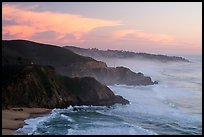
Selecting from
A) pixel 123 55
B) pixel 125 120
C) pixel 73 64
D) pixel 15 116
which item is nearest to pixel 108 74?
pixel 73 64

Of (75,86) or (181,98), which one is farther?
(181,98)

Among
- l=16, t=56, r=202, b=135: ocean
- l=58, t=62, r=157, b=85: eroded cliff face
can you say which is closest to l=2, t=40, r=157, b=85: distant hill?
l=58, t=62, r=157, b=85: eroded cliff face

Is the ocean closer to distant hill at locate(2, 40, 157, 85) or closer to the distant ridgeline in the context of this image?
distant hill at locate(2, 40, 157, 85)

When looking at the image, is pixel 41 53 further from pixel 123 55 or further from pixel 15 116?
pixel 123 55

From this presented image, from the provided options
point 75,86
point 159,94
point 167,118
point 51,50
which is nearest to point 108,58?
point 51,50

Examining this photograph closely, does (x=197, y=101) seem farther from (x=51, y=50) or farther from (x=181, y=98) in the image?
(x=51, y=50)
